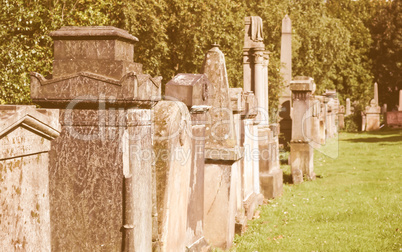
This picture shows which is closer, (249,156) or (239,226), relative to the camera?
(239,226)

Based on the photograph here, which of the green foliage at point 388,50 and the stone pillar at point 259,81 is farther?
the green foliage at point 388,50

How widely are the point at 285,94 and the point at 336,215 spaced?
10441 mm

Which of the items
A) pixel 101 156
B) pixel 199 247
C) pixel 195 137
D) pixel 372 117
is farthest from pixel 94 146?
pixel 372 117

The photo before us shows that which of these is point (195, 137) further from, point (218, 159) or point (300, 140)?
point (300, 140)

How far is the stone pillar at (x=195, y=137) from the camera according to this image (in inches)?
218

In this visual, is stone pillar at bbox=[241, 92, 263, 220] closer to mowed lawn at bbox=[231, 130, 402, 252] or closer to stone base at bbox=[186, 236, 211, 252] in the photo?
mowed lawn at bbox=[231, 130, 402, 252]

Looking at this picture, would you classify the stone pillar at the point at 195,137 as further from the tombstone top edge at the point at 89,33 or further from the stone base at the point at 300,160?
the stone base at the point at 300,160

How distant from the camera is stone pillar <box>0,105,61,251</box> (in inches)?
105

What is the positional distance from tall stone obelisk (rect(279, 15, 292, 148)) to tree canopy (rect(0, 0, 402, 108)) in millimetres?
351

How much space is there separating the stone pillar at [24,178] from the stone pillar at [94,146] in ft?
2.26

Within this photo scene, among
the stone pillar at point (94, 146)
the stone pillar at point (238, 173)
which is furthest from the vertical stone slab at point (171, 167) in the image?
the stone pillar at point (238, 173)

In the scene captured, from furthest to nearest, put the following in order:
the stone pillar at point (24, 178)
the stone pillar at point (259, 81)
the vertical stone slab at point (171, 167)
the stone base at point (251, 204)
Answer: the stone pillar at point (259, 81), the stone base at point (251, 204), the vertical stone slab at point (171, 167), the stone pillar at point (24, 178)

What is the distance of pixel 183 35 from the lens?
20.5 metres

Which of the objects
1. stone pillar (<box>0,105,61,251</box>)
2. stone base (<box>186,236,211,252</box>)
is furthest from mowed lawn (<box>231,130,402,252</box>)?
stone pillar (<box>0,105,61,251</box>)
